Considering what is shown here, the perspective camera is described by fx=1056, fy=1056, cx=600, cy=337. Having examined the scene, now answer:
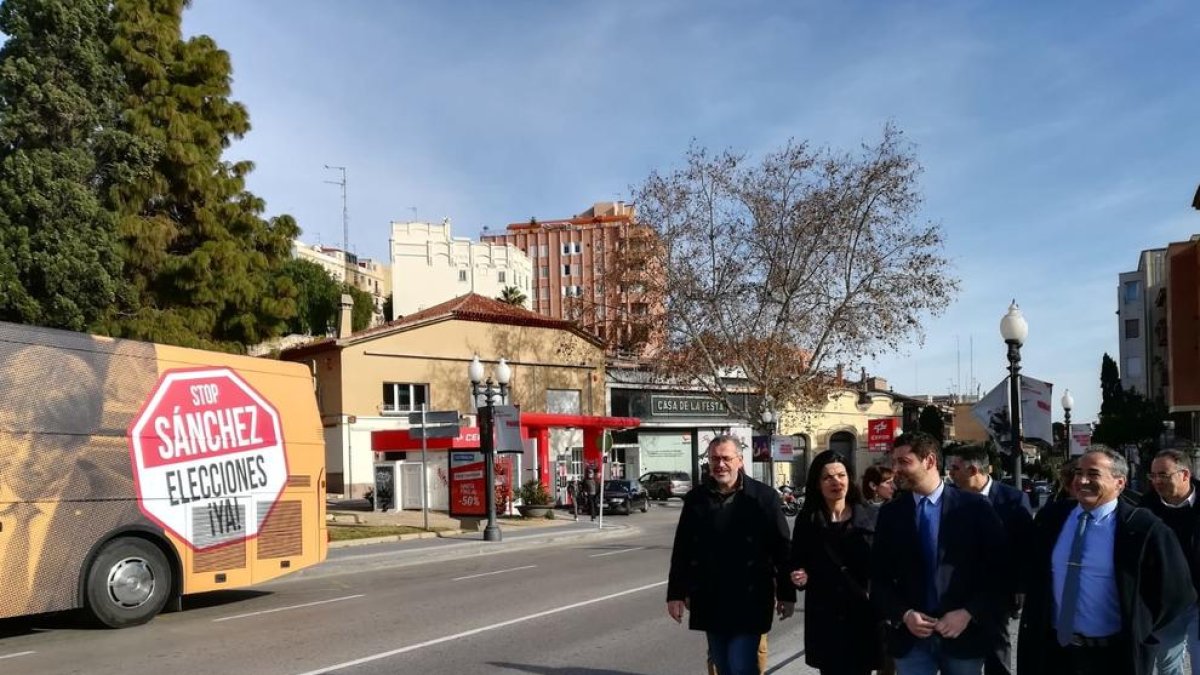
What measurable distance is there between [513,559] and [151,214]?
10036 mm

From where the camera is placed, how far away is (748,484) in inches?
223

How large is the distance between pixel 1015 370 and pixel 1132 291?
282 feet

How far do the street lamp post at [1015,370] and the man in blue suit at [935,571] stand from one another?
803 cm

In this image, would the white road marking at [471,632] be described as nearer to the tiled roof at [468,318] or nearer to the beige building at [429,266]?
the tiled roof at [468,318]

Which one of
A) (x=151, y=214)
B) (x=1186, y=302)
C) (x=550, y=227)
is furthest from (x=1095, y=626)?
(x=550, y=227)

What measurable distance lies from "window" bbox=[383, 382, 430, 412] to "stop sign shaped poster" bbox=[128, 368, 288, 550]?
2628cm

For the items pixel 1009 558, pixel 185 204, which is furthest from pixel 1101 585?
pixel 185 204

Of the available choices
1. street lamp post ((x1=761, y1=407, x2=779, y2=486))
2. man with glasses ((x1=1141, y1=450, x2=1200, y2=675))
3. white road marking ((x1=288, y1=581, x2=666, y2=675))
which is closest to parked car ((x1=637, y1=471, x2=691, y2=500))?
street lamp post ((x1=761, y1=407, x2=779, y2=486))

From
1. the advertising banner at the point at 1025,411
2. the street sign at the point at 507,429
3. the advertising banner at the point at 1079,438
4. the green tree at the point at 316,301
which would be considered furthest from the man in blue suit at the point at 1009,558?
the green tree at the point at 316,301

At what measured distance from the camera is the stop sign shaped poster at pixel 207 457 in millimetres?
12305

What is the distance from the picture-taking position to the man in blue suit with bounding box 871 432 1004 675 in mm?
4785

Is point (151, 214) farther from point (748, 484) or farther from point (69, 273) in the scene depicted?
point (748, 484)

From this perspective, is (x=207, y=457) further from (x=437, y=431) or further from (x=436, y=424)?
(x=436, y=424)

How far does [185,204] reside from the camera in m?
Result: 21.4
